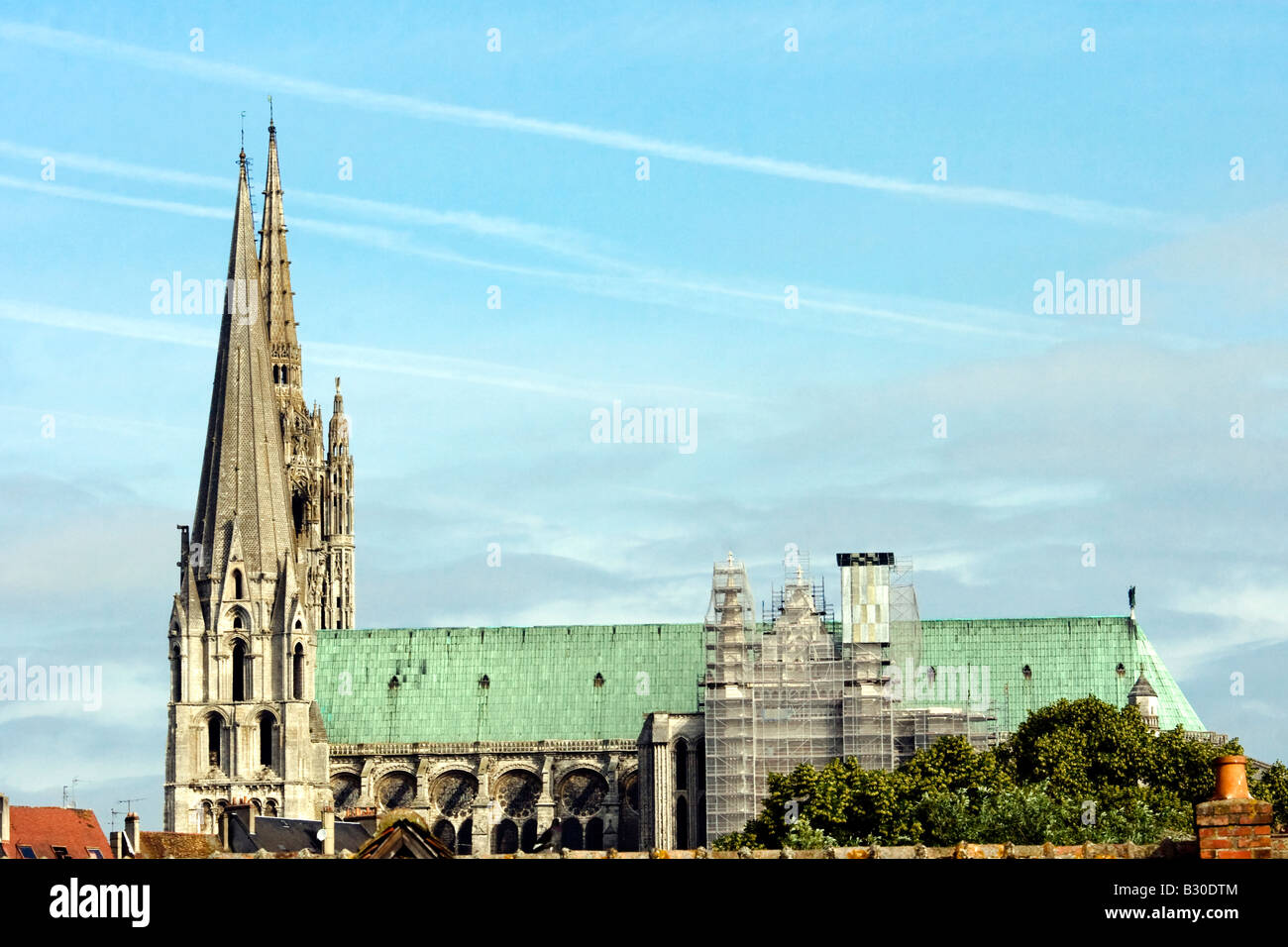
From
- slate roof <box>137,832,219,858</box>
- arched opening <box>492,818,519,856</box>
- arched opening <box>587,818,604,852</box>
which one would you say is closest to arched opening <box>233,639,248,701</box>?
arched opening <box>492,818,519,856</box>

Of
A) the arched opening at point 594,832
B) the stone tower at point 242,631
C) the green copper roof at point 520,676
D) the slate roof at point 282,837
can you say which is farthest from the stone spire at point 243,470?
the slate roof at point 282,837

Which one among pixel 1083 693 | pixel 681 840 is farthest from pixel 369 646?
pixel 1083 693

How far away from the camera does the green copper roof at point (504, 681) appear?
485 ft

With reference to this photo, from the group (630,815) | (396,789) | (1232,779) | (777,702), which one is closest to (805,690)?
→ (777,702)

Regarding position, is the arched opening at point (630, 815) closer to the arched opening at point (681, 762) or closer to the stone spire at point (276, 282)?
the arched opening at point (681, 762)

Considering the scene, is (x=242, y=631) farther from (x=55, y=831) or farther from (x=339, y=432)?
(x=55, y=831)

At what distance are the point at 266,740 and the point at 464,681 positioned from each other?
1150 cm

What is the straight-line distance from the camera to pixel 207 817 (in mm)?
142125

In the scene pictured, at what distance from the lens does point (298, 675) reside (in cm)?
14888

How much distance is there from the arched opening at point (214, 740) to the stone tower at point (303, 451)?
13.6 meters

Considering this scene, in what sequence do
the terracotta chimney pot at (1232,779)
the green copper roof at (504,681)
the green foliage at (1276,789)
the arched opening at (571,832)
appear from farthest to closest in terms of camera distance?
the green copper roof at (504,681)
the arched opening at (571,832)
the green foliage at (1276,789)
the terracotta chimney pot at (1232,779)

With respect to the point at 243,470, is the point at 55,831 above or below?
below
